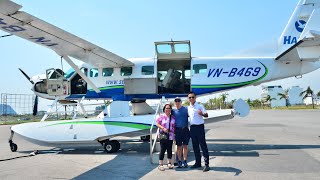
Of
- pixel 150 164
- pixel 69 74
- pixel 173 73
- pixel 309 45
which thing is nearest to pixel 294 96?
pixel 309 45

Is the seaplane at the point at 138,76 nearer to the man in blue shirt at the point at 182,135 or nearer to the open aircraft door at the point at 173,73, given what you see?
the open aircraft door at the point at 173,73

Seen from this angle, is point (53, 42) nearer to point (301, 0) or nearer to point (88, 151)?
point (88, 151)

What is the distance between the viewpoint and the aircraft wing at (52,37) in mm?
8219

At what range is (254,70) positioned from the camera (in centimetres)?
1188

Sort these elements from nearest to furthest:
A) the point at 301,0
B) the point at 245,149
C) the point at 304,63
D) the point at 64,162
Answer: the point at 64,162, the point at 245,149, the point at 304,63, the point at 301,0

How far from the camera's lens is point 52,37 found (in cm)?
980

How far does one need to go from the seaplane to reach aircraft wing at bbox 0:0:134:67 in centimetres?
3

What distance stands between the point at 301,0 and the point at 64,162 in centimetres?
1075

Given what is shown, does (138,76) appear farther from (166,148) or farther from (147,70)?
(166,148)

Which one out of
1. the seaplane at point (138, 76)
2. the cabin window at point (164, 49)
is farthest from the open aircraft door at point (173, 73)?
the cabin window at point (164, 49)

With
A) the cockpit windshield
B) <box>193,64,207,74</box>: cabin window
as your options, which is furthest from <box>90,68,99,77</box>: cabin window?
<box>193,64,207,74</box>: cabin window

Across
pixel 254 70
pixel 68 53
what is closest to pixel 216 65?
pixel 254 70

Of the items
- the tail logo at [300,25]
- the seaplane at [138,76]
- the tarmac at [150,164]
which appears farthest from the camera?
the tail logo at [300,25]

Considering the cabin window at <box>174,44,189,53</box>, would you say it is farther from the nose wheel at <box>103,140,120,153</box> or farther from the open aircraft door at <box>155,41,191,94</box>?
the nose wheel at <box>103,140,120,153</box>
